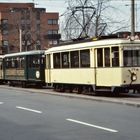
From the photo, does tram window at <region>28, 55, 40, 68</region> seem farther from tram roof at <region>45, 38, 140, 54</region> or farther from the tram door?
tram roof at <region>45, 38, 140, 54</region>

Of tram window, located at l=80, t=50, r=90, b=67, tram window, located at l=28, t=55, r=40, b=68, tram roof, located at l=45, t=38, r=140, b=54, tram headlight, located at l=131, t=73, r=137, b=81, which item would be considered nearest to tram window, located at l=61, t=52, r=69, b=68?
tram roof, located at l=45, t=38, r=140, b=54

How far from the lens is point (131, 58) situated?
26.5m

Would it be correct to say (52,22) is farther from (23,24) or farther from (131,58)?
(131,58)

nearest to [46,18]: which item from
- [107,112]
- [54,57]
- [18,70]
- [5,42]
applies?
[5,42]

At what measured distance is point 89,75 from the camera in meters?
28.5

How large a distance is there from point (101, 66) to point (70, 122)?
462 inches

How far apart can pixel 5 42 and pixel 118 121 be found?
398 feet

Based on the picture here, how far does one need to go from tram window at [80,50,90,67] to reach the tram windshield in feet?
9.75

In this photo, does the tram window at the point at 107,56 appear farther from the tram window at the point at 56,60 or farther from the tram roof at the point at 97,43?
the tram window at the point at 56,60

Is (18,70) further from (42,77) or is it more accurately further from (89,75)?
(89,75)

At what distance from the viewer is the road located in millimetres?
12984

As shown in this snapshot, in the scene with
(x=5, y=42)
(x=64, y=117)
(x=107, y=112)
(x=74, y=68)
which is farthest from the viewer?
(x=5, y=42)

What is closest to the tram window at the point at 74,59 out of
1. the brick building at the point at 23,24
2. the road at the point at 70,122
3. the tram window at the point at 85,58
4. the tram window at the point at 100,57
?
the tram window at the point at 85,58

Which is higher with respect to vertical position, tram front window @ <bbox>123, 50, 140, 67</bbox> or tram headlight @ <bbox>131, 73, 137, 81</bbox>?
tram front window @ <bbox>123, 50, 140, 67</bbox>
